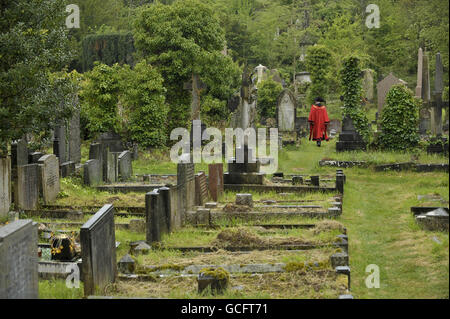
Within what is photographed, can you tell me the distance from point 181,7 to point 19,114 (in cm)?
1992

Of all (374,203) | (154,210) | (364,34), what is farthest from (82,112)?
(364,34)

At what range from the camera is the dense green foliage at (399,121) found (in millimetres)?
22469

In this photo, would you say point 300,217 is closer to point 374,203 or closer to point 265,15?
point 374,203

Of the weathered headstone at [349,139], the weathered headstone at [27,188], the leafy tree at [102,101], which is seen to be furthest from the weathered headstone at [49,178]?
the weathered headstone at [349,139]

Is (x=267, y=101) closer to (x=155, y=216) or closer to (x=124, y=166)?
Answer: (x=124, y=166)

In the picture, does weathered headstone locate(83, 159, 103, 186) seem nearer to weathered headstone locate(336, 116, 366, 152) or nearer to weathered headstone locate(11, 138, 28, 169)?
weathered headstone locate(11, 138, 28, 169)

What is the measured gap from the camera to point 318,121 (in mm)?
22078

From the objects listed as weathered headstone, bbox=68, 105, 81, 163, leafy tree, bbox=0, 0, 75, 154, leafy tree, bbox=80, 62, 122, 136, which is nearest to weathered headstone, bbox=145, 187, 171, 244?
leafy tree, bbox=0, 0, 75, 154

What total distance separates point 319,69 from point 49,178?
95.8 feet

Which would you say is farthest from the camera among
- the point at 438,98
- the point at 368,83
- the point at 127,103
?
the point at 368,83

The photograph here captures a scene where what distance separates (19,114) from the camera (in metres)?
13.6

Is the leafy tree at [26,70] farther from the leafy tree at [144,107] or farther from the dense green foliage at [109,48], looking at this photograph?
the dense green foliage at [109,48]

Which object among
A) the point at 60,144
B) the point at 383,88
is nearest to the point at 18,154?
the point at 60,144

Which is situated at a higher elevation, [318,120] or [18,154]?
[318,120]
